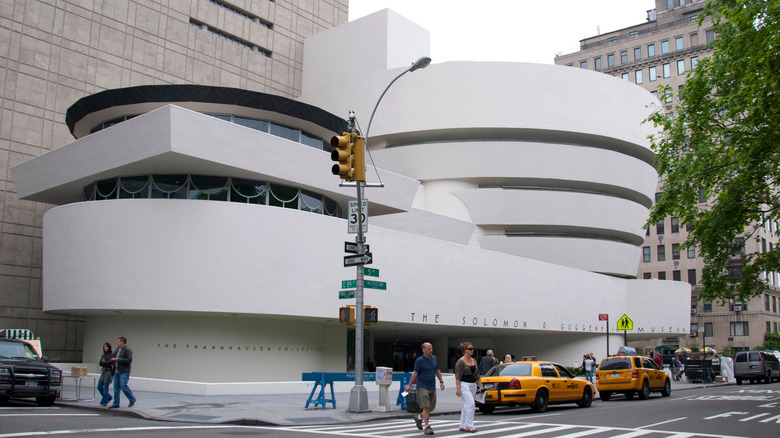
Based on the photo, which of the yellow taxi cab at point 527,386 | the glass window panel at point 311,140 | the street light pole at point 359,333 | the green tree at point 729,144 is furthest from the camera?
the glass window panel at point 311,140

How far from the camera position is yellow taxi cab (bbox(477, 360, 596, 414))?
1862 cm

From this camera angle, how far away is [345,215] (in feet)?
115

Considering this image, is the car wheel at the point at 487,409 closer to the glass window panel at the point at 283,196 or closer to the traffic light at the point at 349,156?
the traffic light at the point at 349,156

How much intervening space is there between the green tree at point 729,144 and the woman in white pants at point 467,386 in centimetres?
1117

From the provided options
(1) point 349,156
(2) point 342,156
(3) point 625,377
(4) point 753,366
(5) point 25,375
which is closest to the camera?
(2) point 342,156

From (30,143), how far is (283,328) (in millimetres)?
18867

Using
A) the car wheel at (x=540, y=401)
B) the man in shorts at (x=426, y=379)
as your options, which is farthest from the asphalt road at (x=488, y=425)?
the man in shorts at (x=426, y=379)

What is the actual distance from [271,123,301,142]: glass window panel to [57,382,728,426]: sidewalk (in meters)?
12.3

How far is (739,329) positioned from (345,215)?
205 ft

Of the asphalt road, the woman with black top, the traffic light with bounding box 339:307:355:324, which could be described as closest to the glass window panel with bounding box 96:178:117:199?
the woman with black top

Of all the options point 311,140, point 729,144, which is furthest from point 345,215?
point 729,144

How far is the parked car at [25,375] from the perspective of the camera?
655 inches

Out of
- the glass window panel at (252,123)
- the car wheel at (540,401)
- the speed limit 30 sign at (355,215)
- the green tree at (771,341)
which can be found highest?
the glass window panel at (252,123)

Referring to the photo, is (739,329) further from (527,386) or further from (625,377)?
(527,386)
